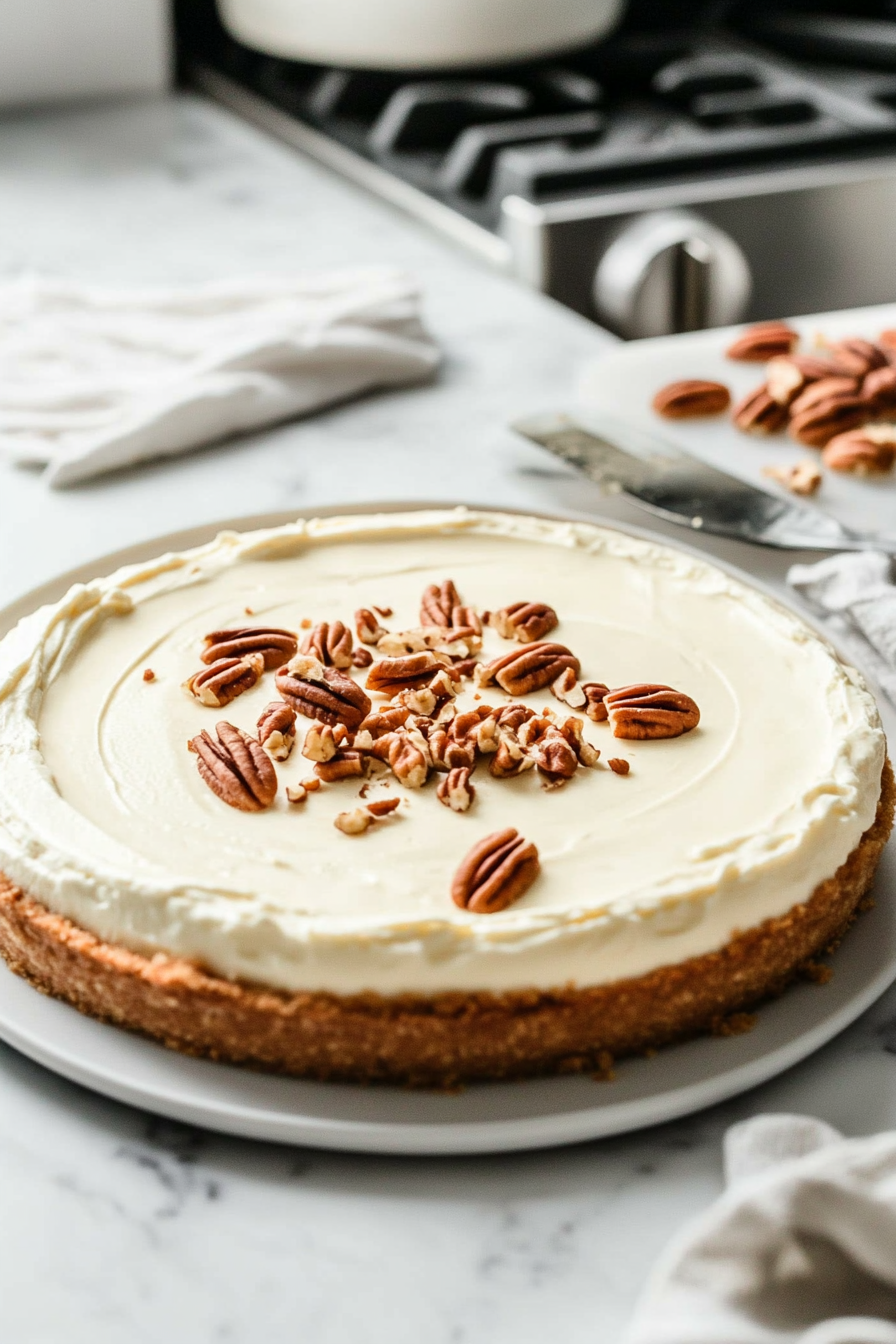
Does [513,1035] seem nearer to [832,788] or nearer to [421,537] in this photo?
[832,788]

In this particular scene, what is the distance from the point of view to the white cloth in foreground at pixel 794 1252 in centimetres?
83

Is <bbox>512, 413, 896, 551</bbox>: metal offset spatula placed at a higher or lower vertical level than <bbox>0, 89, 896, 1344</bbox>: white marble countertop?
higher

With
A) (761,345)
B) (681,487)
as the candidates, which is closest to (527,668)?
(681,487)

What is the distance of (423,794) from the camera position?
1179 millimetres

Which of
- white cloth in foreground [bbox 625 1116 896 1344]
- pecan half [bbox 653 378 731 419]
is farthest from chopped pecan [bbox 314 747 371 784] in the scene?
pecan half [bbox 653 378 731 419]

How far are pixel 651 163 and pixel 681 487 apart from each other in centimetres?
93

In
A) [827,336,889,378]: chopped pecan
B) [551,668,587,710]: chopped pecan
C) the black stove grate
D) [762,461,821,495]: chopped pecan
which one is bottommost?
[762,461,821,495]: chopped pecan

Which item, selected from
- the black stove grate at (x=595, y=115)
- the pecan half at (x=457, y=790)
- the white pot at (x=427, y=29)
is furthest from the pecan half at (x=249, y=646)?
the white pot at (x=427, y=29)

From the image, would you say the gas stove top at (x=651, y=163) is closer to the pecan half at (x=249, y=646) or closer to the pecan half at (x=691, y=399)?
the pecan half at (x=691, y=399)

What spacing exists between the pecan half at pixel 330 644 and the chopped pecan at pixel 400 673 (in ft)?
0.11

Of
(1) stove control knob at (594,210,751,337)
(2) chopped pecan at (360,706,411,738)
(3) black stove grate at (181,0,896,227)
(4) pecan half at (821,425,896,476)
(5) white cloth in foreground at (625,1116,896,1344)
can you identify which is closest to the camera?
(5) white cloth in foreground at (625,1116,896,1344)

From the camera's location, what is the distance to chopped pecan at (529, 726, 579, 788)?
118 cm

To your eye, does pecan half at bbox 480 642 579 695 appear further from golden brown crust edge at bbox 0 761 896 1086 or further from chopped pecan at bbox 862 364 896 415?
chopped pecan at bbox 862 364 896 415

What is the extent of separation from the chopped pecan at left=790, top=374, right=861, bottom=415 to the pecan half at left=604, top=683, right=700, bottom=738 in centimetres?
76
